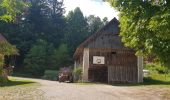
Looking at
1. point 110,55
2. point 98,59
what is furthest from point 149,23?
point 98,59

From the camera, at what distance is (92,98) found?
19.8 metres

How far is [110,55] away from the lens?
4034 cm

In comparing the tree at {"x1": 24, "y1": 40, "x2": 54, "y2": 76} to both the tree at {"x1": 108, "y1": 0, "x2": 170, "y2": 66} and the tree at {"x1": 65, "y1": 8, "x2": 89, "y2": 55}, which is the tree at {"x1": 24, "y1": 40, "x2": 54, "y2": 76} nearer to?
the tree at {"x1": 65, "y1": 8, "x2": 89, "y2": 55}

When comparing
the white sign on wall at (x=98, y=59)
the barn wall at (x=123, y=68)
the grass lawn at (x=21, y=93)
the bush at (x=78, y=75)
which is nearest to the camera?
the grass lawn at (x=21, y=93)

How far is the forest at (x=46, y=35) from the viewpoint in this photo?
6925 centimetres

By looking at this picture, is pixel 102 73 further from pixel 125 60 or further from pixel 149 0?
pixel 149 0

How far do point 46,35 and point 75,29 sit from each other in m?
6.80

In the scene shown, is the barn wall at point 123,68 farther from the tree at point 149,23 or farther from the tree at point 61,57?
the tree at point 61,57

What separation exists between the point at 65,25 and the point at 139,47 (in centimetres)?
A: 6096

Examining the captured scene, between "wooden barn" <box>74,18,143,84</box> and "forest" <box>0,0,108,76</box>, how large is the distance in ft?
92.5

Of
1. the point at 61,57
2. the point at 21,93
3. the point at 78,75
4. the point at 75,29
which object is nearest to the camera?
the point at 21,93

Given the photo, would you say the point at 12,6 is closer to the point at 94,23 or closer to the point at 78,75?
the point at 78,75

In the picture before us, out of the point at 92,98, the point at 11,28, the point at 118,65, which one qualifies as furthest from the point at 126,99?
the point at 11,28

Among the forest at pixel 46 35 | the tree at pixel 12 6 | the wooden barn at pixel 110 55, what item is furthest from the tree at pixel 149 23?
the forest at pixel 46 35
